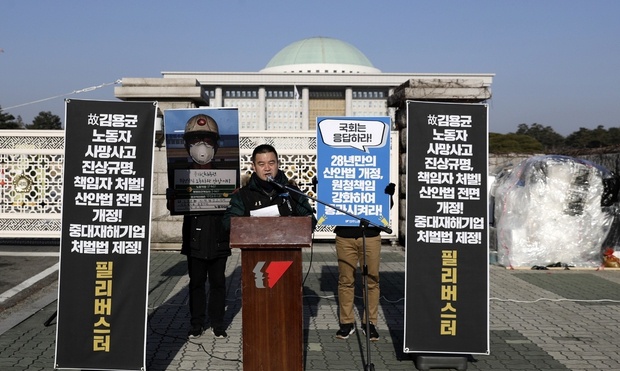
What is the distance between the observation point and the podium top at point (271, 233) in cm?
481

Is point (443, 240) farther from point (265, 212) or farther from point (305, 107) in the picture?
point (305, 107)

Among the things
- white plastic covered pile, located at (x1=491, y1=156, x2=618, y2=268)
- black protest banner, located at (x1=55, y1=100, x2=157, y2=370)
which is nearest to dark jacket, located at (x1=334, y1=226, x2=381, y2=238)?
black protest banner, located at (x1=55, y1=100, x2=157, y2=370)

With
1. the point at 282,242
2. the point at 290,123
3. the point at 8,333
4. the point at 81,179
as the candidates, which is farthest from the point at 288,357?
the point at 290,123

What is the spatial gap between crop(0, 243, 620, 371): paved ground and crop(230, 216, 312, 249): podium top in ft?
5.09

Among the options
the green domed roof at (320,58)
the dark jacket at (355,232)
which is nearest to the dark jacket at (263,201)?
the dark jacket at (355,232)

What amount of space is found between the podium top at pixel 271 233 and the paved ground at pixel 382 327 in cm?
155

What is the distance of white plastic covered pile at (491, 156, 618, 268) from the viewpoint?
11680 millimetres

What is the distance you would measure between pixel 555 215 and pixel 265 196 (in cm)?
736

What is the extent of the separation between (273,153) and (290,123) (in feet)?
282

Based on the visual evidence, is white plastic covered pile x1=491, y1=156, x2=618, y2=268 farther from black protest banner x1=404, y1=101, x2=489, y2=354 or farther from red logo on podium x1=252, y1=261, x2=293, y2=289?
red logo on podium x1=252, y1=261, x2=293, y2=289

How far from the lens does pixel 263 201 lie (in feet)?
19.6

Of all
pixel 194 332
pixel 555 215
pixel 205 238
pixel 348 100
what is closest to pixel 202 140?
pixel 205 238

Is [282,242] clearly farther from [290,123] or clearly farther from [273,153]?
[290,123]

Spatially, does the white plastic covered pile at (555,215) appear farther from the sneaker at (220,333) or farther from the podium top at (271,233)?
the podium top at (271,233)
